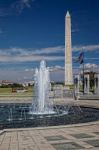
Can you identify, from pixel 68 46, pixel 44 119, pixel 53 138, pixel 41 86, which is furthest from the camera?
pixel 68 46

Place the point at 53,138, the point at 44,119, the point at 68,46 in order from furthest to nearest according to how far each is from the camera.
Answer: the point at 68,46 < the point at 44,119 < the point at 53,138

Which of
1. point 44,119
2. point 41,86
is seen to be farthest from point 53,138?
point 41,86

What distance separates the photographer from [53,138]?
1228cm

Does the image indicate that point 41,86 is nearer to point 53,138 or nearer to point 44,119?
point 44,119

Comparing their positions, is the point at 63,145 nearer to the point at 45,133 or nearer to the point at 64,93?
the point at 45,133

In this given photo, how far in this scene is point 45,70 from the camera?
1115 inches

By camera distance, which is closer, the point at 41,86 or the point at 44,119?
the point at 44,119

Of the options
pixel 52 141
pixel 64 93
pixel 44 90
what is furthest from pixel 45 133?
pixel 64 93

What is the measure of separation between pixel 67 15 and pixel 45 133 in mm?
46070

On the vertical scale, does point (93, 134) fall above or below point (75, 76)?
below

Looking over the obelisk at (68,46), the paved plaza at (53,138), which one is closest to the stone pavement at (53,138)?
the paved plaza at (53,138)

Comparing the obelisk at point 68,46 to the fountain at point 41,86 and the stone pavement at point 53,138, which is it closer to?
the fountain at point 41,86

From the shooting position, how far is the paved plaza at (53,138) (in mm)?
10742

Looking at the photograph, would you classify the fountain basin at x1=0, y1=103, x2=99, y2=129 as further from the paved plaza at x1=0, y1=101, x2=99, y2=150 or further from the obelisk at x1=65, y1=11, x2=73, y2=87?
the obelisk at x1=65, y1=11, x2=73, y2=87
